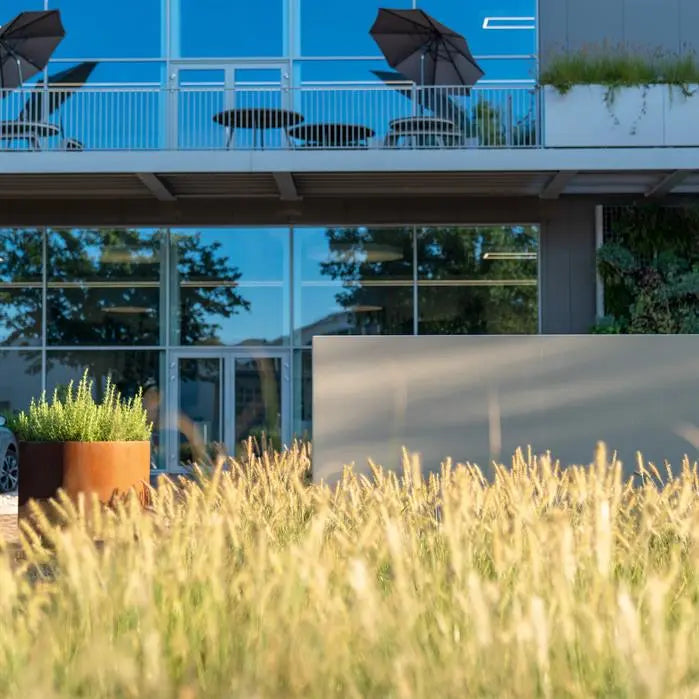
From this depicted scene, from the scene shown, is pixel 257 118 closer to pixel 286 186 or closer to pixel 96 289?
pixel 286 186

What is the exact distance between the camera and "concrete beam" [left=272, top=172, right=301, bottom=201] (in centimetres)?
1458

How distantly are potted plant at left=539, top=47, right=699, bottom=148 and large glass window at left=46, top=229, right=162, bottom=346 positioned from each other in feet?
20.0

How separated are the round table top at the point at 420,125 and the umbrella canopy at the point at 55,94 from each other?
15.5ft

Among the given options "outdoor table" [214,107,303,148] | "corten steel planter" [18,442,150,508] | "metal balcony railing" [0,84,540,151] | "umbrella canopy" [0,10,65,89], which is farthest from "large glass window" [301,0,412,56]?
"corten steel planter" [18,442,150,508]

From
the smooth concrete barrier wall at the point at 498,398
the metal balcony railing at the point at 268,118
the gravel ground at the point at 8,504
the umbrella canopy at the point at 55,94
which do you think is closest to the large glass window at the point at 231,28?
the metal balcony railing at the point at 268,118

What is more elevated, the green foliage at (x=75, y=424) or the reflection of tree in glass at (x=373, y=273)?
the reflection of tree in glass at (x=373, y=273)

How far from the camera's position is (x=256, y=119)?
49.5ft

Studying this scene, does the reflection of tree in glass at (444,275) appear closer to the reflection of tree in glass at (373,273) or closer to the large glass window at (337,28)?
the reflection of tree in glass at (373,273)

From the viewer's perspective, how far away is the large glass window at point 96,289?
16.3 m

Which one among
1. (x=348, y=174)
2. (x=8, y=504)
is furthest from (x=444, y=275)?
(x=8, y=504)

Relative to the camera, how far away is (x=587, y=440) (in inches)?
358

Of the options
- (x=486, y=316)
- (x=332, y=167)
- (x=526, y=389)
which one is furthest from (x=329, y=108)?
(x=526, y=389)

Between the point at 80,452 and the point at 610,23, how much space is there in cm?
1156

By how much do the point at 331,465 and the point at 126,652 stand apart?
22.1ft
